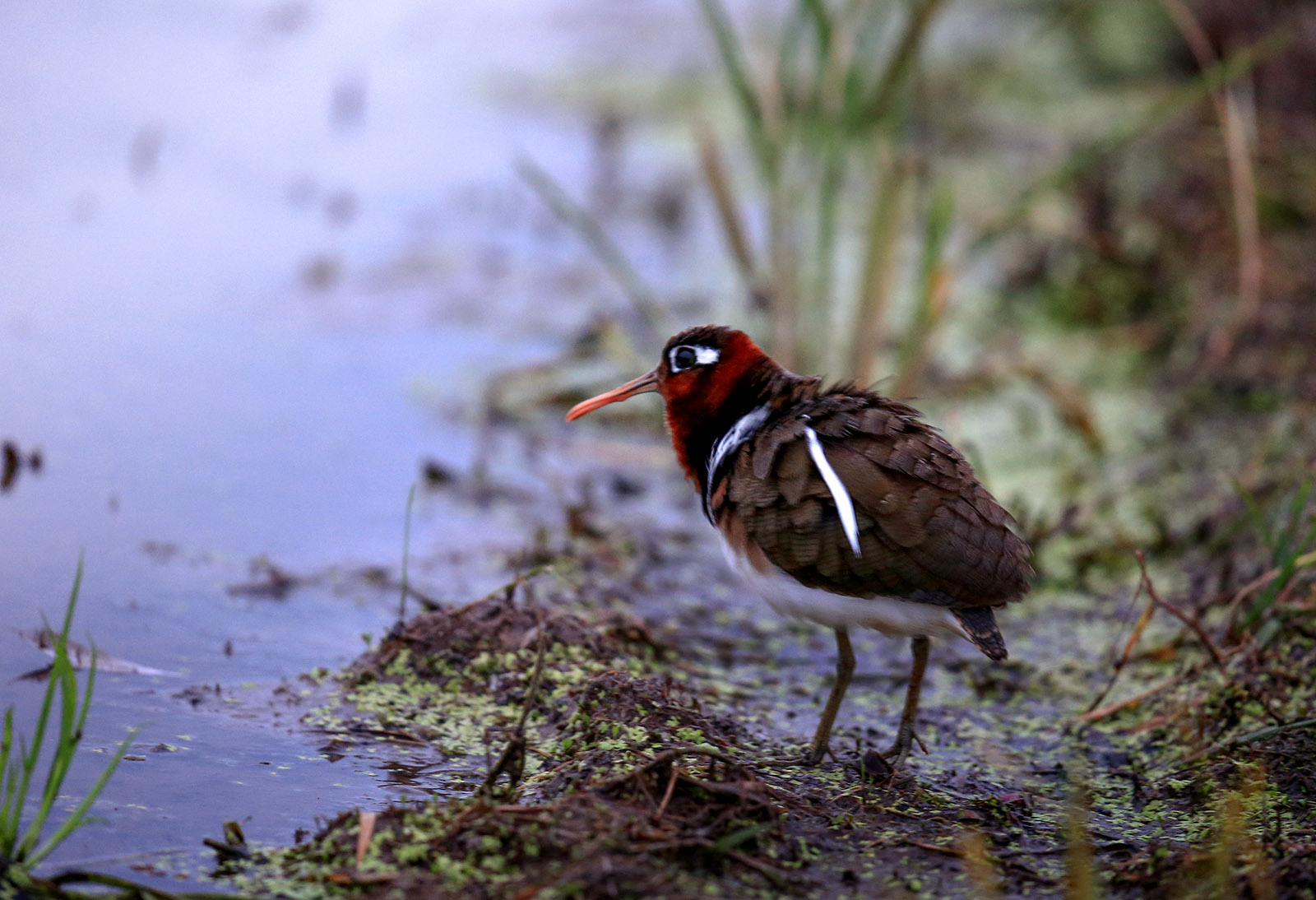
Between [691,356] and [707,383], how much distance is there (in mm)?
84

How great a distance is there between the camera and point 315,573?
4.48 meters

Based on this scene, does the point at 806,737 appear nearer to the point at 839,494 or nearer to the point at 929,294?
the point at 839,494

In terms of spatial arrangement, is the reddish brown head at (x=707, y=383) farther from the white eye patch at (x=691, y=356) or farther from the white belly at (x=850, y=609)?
the white belly at (x=850, y=609)

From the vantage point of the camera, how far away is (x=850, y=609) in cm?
334

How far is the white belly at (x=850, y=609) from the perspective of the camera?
3314 millimetres

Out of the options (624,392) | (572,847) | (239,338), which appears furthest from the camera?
(239,338)

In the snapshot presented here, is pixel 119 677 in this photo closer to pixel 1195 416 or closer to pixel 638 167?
pixel 1195 416

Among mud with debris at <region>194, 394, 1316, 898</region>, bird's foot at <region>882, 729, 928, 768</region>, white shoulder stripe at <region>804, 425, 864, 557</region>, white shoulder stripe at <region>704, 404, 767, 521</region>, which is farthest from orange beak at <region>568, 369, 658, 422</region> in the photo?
bird's foot at <region>882, 729, 928, 768</region>

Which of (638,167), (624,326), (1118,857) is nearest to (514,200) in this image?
(638,167)

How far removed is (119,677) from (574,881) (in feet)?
5.15

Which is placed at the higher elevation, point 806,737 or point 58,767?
point 806,737

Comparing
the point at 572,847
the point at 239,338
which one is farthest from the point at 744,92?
the point at 572,847

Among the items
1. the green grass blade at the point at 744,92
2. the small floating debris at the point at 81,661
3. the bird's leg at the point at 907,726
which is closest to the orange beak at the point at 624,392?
the bird's leg at the point at 907,726

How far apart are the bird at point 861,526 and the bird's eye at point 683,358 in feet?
0.79
